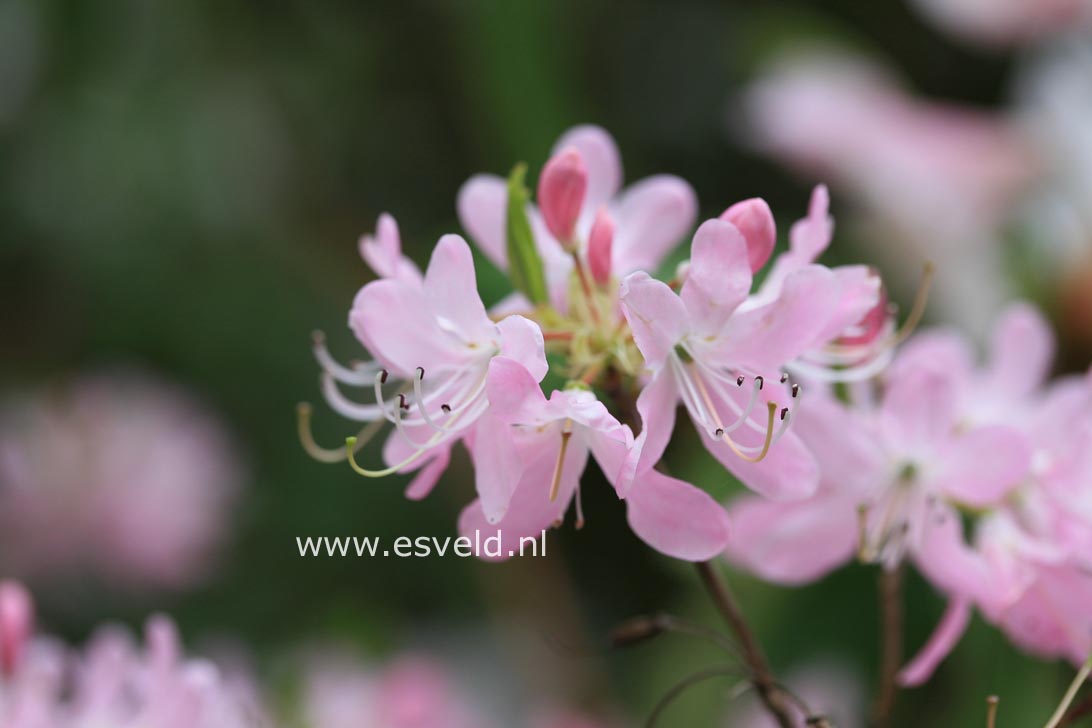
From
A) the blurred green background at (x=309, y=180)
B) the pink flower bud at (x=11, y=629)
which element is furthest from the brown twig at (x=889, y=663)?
the blurred green background at (x=309, y=180)

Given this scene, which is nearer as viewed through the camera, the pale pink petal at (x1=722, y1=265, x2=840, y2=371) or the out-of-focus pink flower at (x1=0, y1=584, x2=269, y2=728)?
the pale pink petal at (x1=722, y1=265, x2=840, y2=371)

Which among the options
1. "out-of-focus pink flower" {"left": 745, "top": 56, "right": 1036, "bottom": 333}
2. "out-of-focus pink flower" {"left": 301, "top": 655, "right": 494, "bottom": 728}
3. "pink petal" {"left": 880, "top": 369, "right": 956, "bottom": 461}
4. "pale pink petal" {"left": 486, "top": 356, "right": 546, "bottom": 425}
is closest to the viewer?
"pale pink petal" {"left": 486, "top": 356, "right": 546, "bottom": 425}

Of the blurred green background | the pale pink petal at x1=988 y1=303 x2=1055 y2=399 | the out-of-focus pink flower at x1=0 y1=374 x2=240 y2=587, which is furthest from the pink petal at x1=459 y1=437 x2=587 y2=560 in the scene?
the out-of-focus pink flower at x1=0 y1=374 x2=240 y2=587

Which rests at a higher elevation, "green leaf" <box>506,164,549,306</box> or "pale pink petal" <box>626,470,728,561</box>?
"green leaf" <box>506,164,549,306</box>

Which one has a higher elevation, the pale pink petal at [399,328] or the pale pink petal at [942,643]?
the pale pink petal at [399,328]

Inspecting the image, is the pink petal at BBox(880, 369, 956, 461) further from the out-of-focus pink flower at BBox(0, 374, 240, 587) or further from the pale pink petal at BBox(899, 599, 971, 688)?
the out-of-focus pink flower at BBox(0, 374, 240, 587)

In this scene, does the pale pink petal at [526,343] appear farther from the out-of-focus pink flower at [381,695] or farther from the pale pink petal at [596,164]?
the out-of-focus pink flower at [381,695]
